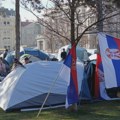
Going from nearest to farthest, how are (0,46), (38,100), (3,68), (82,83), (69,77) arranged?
(69,77)
(38,100)
(82,83)
(3,68)
(0,46)

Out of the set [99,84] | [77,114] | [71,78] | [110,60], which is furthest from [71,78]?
[99,84]

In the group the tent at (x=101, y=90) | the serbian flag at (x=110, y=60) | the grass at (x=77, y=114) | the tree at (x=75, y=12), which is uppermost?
the tree at (x=75, y=12)

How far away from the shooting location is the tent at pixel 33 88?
1231cm

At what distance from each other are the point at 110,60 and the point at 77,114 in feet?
6.79

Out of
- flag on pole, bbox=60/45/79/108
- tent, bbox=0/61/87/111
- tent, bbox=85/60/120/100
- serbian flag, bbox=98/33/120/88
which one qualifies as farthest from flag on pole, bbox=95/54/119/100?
flag on pole, bbox=60/45/79/108

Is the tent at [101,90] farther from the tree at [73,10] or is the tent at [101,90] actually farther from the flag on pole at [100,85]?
the tree at [73,10]

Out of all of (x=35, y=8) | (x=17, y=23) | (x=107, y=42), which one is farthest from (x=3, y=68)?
(x=107, y=42)

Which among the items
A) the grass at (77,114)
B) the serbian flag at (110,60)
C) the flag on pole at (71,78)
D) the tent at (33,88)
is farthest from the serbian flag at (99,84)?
the flag on pole at (71,78)

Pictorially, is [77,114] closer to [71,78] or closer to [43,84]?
[71,78]

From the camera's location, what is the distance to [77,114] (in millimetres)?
11539

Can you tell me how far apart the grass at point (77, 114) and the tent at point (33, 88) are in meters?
0.38

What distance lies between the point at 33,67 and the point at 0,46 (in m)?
120

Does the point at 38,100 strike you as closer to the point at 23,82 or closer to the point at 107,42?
the point at 23,82

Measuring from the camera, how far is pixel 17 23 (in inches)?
781
